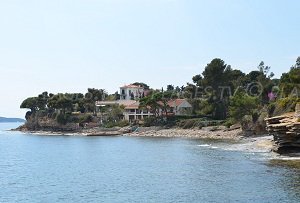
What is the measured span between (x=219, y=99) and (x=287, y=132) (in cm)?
6980

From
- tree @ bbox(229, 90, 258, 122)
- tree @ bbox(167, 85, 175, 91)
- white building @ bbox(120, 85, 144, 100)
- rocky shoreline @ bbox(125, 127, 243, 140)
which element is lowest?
rocky shoreline @ bbox(125, 127, 243, 140)

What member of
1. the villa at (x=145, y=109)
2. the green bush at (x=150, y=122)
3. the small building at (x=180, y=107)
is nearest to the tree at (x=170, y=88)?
the villa at (x=145, y=109)

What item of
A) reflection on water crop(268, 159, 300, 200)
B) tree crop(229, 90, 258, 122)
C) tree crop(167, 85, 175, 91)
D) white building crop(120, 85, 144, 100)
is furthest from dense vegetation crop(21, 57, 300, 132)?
tree crop(167, 85, 175, 91)

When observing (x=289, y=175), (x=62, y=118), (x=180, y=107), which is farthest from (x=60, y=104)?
(x=289, y=175)

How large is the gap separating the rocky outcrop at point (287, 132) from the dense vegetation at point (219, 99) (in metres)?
16.3

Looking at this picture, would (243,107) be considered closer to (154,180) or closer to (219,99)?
(219,99)

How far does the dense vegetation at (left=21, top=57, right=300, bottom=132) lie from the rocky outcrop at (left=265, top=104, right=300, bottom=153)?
53.6 ft

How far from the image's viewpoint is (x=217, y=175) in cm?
4034

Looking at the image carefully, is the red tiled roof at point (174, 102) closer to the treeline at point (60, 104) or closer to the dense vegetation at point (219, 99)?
the dense vegetation at point (219, 99)

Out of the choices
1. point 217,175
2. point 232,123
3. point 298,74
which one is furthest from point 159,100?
point 217,175

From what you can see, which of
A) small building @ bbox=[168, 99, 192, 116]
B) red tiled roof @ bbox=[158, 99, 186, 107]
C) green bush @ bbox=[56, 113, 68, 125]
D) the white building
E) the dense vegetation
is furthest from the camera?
the white building

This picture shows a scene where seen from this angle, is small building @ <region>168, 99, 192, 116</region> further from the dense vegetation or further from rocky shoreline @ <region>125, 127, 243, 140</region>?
rocky shoreline @ <region>125, 127, 243, 140</region>

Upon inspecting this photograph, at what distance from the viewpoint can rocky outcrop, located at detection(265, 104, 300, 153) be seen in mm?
48344

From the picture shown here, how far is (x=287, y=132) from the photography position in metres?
49.1
